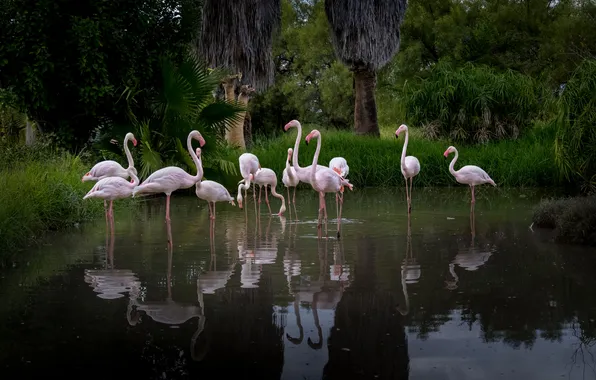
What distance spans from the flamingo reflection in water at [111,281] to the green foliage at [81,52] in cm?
784

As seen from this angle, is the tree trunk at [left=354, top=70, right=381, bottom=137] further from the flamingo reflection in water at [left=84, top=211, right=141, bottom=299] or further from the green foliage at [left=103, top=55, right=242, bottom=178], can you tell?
the flamingo reflection in water at [left=84, top=211, right=141, bottom=299]

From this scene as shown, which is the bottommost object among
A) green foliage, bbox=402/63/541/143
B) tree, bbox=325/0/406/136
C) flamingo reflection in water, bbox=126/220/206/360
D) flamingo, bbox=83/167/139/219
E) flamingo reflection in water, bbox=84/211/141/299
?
flamingo reflection in water, bbox=126/220/206/360

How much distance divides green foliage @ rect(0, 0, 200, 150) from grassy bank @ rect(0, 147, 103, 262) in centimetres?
145

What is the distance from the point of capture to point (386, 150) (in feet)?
73.3

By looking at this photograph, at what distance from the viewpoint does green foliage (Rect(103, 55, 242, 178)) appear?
15.4 meters

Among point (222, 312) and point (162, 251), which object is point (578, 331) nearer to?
point (222, 312)

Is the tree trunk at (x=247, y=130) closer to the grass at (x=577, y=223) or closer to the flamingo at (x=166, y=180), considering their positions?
the flamingo at (x=166, y=180)

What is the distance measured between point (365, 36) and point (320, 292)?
19.5m

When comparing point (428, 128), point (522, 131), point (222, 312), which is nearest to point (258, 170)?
point (222, 312)

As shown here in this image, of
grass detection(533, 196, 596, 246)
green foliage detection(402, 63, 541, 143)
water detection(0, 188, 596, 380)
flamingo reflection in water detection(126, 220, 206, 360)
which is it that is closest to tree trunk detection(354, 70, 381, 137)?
green foliage detection(402, 63, 541, 143)

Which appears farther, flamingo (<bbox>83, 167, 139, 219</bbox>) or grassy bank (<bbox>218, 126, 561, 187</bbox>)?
grassy bank (<bbox>218, 126, 561, 187</bbox>)

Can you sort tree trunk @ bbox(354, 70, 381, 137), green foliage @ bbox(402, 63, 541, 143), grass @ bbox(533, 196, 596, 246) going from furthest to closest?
1. tree trunk @ bbox(354, 70, 381, 137)
2. green foliage @ bbox(402, 63, 541, 143)
3. grass @ bbox(533, 196, 596, 246)

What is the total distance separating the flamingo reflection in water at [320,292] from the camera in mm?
5717

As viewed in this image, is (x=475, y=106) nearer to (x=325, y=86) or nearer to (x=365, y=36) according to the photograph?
(x=365, y=36)
